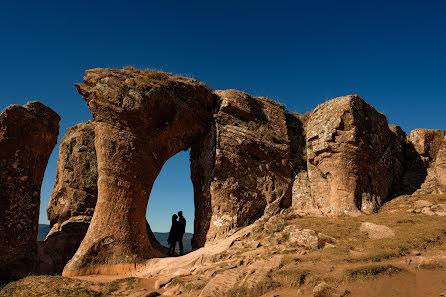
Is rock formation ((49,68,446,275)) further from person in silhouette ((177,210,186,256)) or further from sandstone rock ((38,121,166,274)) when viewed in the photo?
sandstone rock ((38,121,166,274))

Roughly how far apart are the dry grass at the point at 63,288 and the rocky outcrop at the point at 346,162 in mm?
6989

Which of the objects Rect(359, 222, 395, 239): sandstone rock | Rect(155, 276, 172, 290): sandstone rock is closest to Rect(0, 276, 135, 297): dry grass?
Rect(155, 276, 172, 290): sandstone rock

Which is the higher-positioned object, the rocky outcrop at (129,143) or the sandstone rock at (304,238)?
the rocky outcrop at (129,143)

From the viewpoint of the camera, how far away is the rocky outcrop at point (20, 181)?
10695mm

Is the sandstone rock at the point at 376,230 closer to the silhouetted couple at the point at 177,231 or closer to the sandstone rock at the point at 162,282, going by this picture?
the sandstone rock at the point at 162,282

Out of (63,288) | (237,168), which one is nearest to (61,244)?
(63,288)

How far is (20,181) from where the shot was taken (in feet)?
37.2

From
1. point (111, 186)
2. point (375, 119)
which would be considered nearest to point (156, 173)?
point (111, 186)

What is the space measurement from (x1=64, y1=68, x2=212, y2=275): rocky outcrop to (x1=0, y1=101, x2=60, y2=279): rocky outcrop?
7.42ft

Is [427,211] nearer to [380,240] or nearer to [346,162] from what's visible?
[346,162]

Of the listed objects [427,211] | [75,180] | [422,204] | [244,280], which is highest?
[75,180]

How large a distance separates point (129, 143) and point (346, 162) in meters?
7.95

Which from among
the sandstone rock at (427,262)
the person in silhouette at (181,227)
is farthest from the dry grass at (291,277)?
the person in silhouette at (181,227)

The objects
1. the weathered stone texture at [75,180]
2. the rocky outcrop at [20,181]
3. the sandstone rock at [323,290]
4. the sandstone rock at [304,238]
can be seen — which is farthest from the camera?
the weathered stone texture at [75,180]
